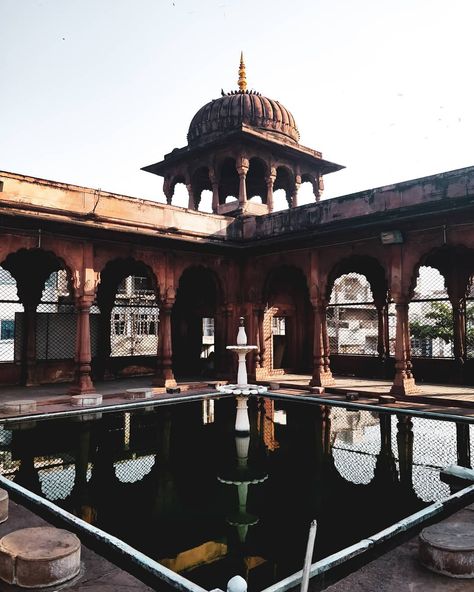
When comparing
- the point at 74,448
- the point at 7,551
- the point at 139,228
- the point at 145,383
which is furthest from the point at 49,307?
the point at 7,551

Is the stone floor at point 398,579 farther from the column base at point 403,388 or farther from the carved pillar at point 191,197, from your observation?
the carved pillar at point 191,197

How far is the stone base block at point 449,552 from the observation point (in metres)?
2.78

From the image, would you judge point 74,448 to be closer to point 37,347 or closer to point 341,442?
point 341,442

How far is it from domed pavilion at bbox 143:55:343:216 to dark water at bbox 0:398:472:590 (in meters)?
8.47

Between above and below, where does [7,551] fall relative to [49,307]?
below

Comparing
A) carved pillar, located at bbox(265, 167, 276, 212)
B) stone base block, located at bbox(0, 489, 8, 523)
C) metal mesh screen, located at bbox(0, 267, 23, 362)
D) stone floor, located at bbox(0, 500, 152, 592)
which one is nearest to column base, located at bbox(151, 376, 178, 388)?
metal mesh screen, located at bbox(0, 267, 23, 362)

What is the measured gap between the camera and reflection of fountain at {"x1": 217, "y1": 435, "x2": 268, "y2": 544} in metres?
4.08

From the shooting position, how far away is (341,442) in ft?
22.9

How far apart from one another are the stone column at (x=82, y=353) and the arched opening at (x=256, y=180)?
25.3 ft

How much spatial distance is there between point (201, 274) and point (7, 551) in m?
12.9

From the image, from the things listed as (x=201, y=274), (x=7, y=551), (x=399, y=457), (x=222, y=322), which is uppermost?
(x=201, y=274)

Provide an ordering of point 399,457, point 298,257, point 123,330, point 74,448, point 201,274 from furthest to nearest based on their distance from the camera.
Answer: point 123,330, point 201,274, point 298,257, point 74,448, point 399,457

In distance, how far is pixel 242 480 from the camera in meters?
5.23

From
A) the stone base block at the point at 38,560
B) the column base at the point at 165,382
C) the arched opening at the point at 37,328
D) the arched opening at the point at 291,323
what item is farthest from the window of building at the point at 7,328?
the stone base block at the point at 38,560
